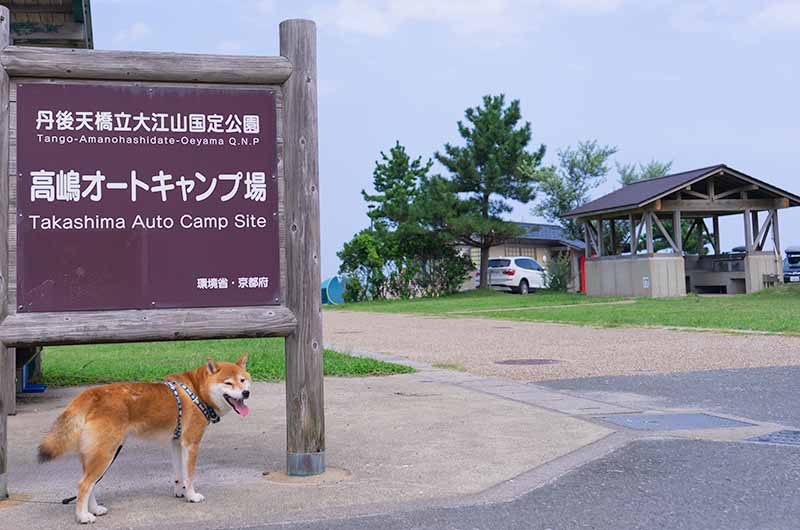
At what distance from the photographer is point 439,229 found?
39812 mm

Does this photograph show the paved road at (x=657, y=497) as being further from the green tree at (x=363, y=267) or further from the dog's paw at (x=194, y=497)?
the green tree at (x=363, y=267)

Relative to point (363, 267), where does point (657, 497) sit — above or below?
below

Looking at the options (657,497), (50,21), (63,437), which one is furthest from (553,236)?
(63,437)

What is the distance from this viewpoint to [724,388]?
9117mm

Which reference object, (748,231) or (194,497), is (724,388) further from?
(748,231)

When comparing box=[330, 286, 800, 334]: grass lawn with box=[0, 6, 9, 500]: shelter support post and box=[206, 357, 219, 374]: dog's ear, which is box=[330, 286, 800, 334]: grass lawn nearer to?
box=[206, 357, 219, 374]: dog's ear

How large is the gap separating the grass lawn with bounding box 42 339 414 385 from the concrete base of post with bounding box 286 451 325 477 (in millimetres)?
4941

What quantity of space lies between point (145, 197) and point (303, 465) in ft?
6.59

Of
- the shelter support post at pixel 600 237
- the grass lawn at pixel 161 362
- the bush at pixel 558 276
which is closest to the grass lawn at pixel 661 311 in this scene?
the shelter support post at pixel 600 237

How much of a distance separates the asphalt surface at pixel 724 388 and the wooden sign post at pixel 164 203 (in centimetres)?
427

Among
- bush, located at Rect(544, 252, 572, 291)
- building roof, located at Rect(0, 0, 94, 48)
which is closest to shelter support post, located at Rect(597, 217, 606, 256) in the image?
bush, located at Rect(544, 252, 572, 291)

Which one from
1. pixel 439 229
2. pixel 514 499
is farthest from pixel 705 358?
pixel 439 229

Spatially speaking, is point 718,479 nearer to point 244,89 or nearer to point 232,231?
point 232,231

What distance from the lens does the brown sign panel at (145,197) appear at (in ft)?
17.3
